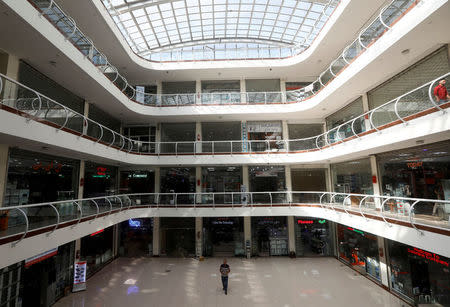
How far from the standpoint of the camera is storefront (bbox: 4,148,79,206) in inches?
317

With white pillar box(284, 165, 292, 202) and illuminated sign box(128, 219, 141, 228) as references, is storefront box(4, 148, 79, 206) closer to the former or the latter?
illuminated sign box(128, 219, 141, 228)

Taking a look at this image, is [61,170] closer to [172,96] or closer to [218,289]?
[172,96]

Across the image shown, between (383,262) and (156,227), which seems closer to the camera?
(383,262)

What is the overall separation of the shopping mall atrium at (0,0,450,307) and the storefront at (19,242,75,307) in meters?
0.06

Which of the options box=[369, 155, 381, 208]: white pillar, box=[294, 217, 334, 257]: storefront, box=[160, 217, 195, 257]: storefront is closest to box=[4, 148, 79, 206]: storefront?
box=[160, 217, 195, 257]: storefront

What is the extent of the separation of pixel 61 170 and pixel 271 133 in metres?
12.0

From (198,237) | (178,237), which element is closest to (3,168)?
(178,237)

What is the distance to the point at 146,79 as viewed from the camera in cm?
1634

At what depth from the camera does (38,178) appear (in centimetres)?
909

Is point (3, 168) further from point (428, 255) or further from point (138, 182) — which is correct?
point (428, 255)

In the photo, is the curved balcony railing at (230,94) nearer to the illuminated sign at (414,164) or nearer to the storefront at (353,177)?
the storefront at (353,177)

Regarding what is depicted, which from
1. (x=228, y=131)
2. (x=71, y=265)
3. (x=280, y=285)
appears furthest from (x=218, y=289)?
(x=228, y=131)

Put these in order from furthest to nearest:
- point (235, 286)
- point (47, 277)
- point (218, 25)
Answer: point (218, 25) → point (235, 286) → point (47, 277)

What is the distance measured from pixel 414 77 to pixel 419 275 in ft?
24.0
